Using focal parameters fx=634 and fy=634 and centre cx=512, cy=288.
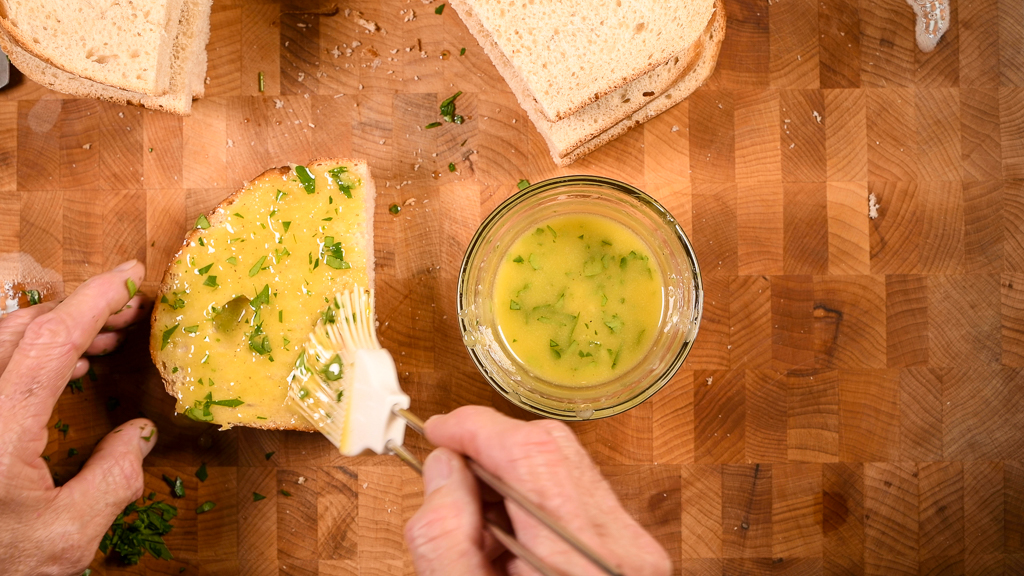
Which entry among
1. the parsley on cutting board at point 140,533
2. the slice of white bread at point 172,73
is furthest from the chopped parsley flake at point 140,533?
the slice of white bread at point 172,73

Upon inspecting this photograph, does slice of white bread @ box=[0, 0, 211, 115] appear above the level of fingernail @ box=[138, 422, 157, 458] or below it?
above

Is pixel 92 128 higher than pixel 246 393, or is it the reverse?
pixel 92 128

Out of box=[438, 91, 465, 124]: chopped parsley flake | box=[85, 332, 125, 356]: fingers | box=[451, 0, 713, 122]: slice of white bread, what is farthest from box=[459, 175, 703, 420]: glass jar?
box=[85, 332, 125, 356]: fingers

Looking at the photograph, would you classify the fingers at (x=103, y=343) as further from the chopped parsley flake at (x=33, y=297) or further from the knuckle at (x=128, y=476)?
the knuckle at (x=128, y=476)

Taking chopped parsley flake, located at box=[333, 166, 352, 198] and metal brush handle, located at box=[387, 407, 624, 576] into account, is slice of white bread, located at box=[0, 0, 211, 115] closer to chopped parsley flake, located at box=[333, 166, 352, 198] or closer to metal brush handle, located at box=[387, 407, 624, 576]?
chopped parsley flake, located at box=[333, 166, 352, 198]

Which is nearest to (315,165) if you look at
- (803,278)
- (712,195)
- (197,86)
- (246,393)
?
(197,86)

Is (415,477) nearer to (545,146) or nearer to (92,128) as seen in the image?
(545,146)

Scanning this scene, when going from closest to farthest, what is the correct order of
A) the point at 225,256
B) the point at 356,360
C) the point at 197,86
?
the point at 356,360 → the point at 225,256 → the point at 197,86
